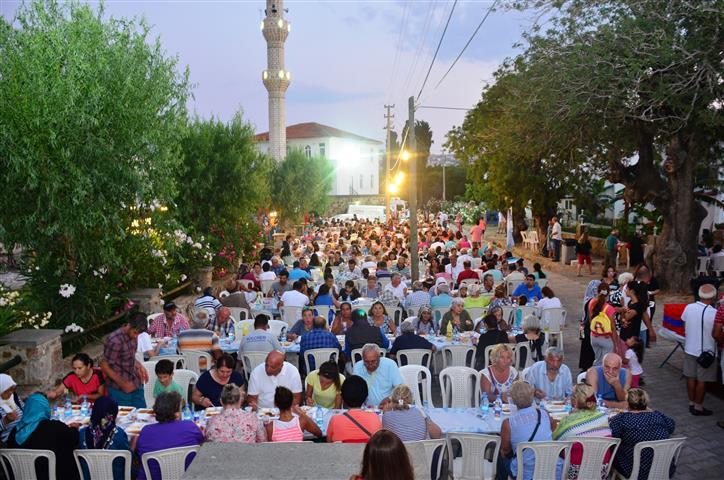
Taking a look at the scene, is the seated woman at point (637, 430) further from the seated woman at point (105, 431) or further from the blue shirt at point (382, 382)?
the seated woman at point (105, 431)

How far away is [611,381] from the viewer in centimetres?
619

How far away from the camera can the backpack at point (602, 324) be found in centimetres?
786

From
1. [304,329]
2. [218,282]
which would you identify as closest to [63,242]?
[304,329]

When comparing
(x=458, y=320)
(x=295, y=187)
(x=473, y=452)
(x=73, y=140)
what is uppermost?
(x=295, y=187)

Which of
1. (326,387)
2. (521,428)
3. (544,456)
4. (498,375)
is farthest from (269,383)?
(544,456)

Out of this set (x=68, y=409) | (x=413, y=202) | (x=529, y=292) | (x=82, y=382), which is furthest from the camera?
(x=413, y=202)

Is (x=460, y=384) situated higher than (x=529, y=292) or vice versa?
(x=529, y=292)

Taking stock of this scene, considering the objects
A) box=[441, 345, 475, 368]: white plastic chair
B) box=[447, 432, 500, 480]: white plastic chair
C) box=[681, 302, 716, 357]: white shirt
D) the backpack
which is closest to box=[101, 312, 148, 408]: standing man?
box=[447, 432, 500, 480]: white plastic chair

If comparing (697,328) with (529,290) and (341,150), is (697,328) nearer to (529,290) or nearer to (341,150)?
(529,290)

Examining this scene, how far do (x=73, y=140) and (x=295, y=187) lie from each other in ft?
101

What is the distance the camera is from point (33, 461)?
15.5 ft

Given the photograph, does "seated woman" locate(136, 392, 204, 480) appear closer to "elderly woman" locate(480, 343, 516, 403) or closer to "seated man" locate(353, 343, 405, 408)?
"seated man" locate(353, 343, 405, 408)

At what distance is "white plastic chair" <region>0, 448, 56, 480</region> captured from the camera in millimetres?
4691

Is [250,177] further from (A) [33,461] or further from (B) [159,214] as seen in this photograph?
(A) [33,461]
